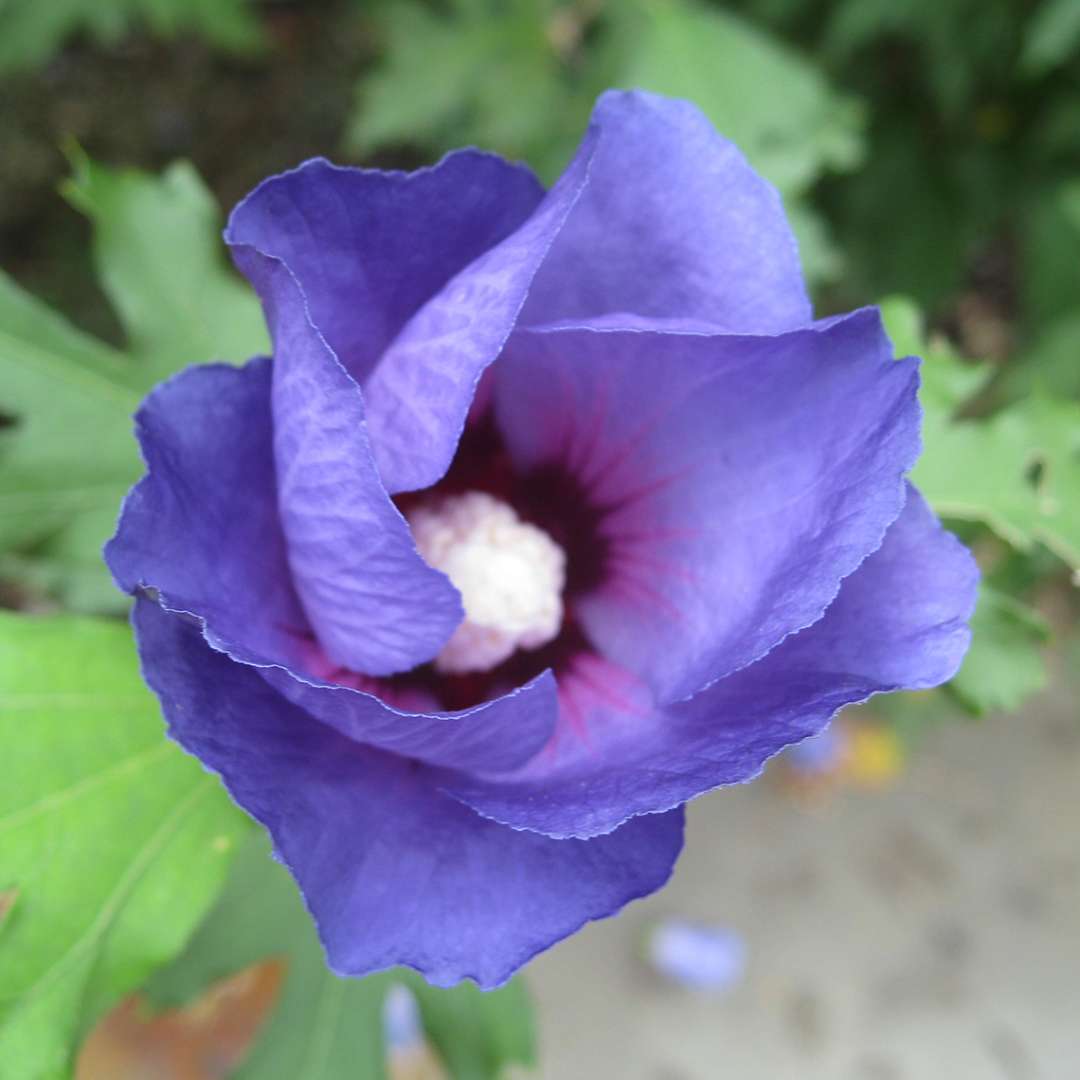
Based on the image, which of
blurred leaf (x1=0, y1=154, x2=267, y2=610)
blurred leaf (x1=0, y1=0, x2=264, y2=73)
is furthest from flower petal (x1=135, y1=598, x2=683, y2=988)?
blurred leaf (x1=0, y1=0, x2=264, y2=73)

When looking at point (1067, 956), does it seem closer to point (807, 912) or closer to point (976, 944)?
point (976, 944)

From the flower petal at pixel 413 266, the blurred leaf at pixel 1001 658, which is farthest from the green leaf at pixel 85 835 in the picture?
the blurred leaf at pixel 1001 658

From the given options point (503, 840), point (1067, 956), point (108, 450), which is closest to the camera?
point (503, 840)

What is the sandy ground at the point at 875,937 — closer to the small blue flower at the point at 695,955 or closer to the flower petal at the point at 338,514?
the small blue flower at the point at 695,955

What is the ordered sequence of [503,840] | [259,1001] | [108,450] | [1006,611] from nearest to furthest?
[503,840]
[1006,611]
[108,450]
[259,1001]

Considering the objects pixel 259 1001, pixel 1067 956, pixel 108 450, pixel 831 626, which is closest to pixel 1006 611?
pixel 831 626

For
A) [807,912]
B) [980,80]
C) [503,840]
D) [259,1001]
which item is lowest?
[807,912]

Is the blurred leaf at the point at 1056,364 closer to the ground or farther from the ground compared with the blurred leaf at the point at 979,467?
closer to the ground
